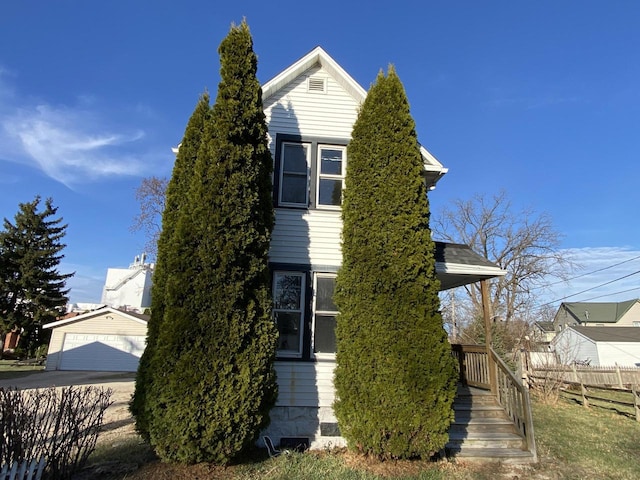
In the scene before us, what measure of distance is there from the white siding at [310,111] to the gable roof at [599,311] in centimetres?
4880

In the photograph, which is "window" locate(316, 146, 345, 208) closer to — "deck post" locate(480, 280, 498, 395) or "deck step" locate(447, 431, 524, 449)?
"deck post" locate(480, 280, 498, 395)

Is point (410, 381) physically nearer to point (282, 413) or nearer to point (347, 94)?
point (282, 413)

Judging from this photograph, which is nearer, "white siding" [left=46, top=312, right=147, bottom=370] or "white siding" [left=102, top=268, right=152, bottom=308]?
"white siding" [left=46, top=312, right=147, bottom=370]

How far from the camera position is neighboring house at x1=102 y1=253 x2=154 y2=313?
138ft

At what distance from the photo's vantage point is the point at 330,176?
307 inches

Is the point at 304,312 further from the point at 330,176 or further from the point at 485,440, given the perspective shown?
the point at 485,440

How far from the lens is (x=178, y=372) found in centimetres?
499

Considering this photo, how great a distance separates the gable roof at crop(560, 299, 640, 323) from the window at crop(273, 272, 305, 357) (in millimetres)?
49268

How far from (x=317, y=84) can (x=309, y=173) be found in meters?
2.05

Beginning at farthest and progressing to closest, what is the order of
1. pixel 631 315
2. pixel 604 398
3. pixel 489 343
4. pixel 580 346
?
pixel 631 315 → pixel 580 346 → pixel 604 398 → pixel 489 343

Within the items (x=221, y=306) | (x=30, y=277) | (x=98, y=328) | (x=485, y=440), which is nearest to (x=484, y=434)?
(x=485, y=440)

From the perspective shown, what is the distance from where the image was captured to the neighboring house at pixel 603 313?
43750 millimetres

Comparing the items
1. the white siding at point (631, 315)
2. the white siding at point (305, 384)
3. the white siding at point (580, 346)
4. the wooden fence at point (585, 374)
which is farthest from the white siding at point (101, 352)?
the white siding at point (631, 315)

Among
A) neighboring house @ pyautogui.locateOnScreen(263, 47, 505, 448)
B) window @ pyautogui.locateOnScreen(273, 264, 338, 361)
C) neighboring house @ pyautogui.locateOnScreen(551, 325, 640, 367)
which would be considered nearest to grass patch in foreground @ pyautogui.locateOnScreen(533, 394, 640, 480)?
neighboring house @ pyautogui.locateOnScreen(263, 47, 505, 448)
